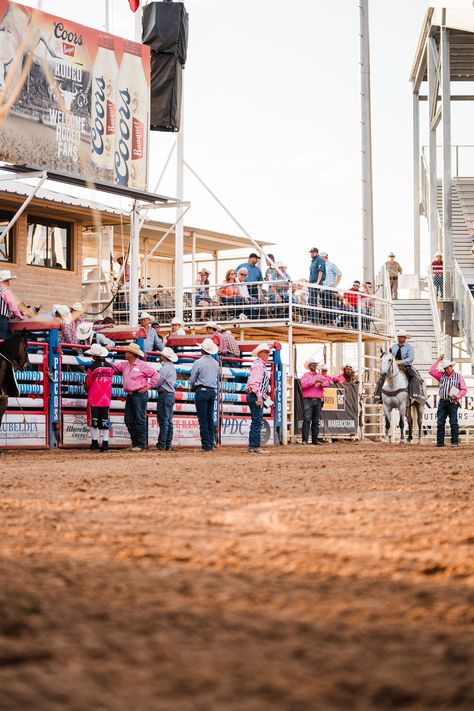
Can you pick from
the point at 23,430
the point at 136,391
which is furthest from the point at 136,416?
the point at 23,430

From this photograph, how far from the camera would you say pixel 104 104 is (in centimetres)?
2319

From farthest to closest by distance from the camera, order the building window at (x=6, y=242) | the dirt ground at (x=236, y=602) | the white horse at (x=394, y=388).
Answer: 1. the building window at (x=6, y=242)
2. the white horse at (x=394, y=388)
3. the dirt ground at (x=236, y=602)

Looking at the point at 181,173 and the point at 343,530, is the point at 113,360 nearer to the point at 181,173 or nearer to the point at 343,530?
the point at 181,173

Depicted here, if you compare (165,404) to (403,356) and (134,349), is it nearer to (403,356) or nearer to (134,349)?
(134,349)

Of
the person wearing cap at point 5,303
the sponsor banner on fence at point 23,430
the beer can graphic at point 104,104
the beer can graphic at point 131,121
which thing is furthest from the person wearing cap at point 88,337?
the beer can graphic at point 131,121

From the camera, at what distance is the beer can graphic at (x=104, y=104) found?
23.0 meters

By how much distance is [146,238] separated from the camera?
111 feet

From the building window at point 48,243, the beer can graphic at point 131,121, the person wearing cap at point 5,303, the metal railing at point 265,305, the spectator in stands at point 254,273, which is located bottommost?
the person wearing cap at point 5,303

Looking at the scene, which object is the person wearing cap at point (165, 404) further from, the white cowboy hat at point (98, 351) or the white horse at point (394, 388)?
the white horse at point (394, 388)

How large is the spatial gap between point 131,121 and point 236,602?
2028 centimetres

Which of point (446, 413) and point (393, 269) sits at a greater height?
point (393, 269)

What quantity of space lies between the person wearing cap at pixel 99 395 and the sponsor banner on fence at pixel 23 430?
0.80 metres

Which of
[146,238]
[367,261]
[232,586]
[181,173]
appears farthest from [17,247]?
[232,586]

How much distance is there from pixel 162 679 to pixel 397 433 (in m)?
28.0
